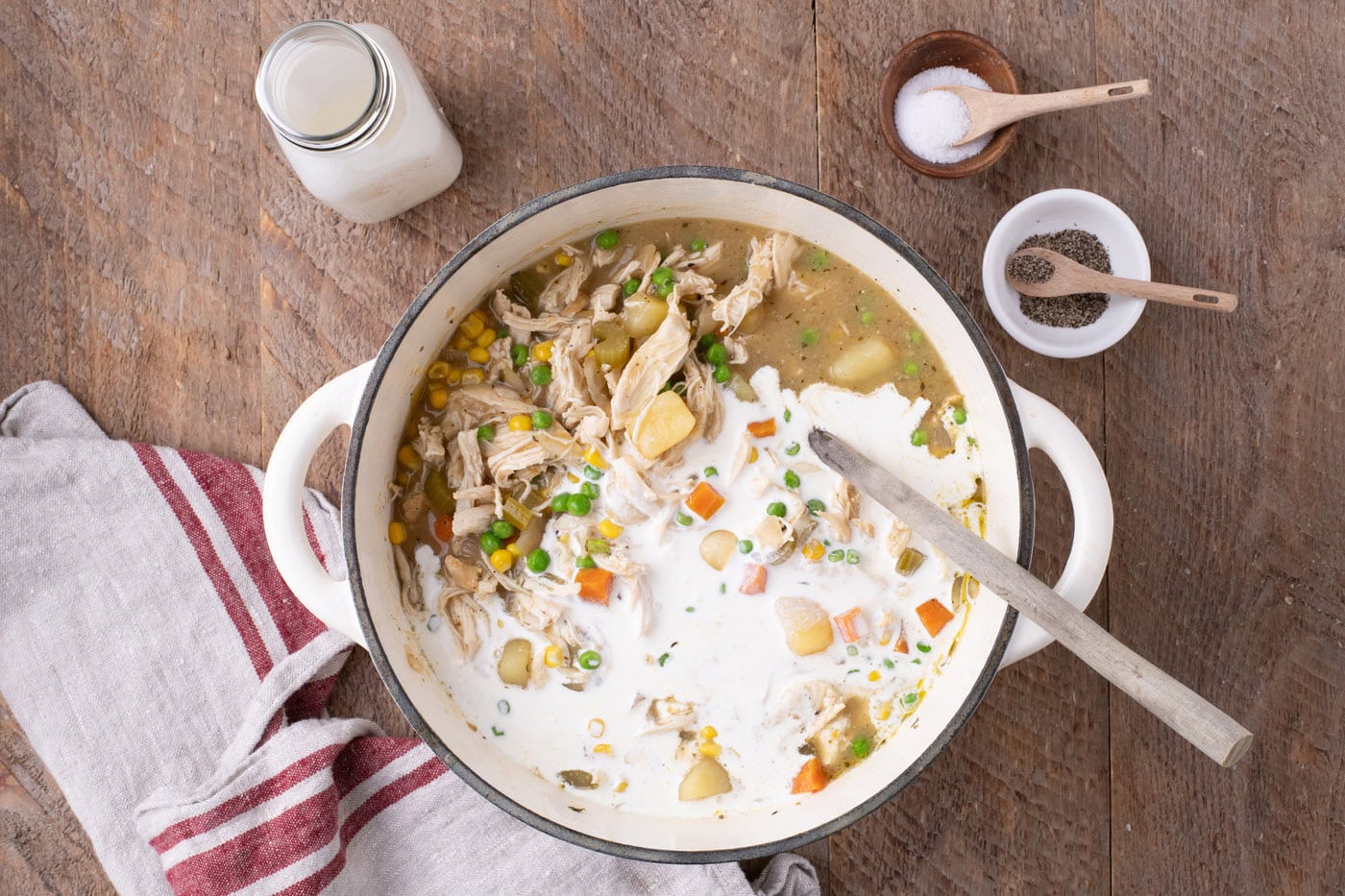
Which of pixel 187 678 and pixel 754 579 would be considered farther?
pixel 187 678

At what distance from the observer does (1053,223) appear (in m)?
2.59

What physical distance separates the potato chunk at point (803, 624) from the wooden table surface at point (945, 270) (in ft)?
1.67

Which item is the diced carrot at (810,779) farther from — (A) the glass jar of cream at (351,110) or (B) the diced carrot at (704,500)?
(A) the glass jar of cream at (351,110)

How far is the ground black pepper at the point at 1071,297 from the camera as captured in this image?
2543mm

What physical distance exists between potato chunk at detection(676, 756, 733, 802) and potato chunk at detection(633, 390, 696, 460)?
775 mm

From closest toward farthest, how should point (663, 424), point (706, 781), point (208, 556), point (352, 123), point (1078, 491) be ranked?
point (1078, 491) < point (352, 123) < point (663, 424) < point (706, 781) < point (208, 556)

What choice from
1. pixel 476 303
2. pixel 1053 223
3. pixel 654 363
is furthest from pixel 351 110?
pixel 1053 223

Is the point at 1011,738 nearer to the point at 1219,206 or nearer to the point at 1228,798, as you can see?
the point at 1228,798

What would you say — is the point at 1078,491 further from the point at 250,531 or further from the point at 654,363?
the point at 250,531

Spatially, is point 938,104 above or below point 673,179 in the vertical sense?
below

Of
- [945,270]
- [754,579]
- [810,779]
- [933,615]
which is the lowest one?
[810,779]

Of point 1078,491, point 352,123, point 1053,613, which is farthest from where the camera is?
point 352,123

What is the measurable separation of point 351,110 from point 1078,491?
1816mm

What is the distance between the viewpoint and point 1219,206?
263cm
